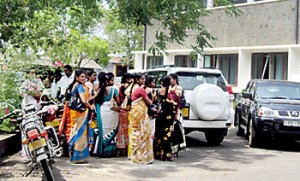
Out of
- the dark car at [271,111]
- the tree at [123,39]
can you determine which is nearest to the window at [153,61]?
the tree at [123,39]

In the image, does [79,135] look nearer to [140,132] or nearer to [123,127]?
[140,132]

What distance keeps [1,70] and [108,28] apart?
3367 centimetres

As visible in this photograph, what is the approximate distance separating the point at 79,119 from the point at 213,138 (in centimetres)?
480

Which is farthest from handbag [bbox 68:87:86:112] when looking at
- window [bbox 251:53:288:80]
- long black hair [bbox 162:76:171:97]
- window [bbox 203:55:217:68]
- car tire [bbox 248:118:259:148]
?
window [bbox 203:55:217:68]

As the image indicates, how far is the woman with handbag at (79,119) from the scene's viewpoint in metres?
9.19

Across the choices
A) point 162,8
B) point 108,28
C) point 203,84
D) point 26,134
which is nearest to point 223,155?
point 203,84

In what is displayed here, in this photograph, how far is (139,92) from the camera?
31.6ft

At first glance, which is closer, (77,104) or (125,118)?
(77,104)

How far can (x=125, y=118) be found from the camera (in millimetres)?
10422

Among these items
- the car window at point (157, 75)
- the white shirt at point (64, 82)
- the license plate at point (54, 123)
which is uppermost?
the car window at point (157, 75)

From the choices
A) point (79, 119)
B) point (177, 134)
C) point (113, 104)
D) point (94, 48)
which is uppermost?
point (94, 48)

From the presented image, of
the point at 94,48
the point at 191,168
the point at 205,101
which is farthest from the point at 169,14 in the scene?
the point at 94,48

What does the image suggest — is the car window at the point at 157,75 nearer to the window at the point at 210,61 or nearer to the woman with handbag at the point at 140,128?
the woman with handbag at the point at 140,128

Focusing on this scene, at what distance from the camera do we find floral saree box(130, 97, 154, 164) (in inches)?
379
